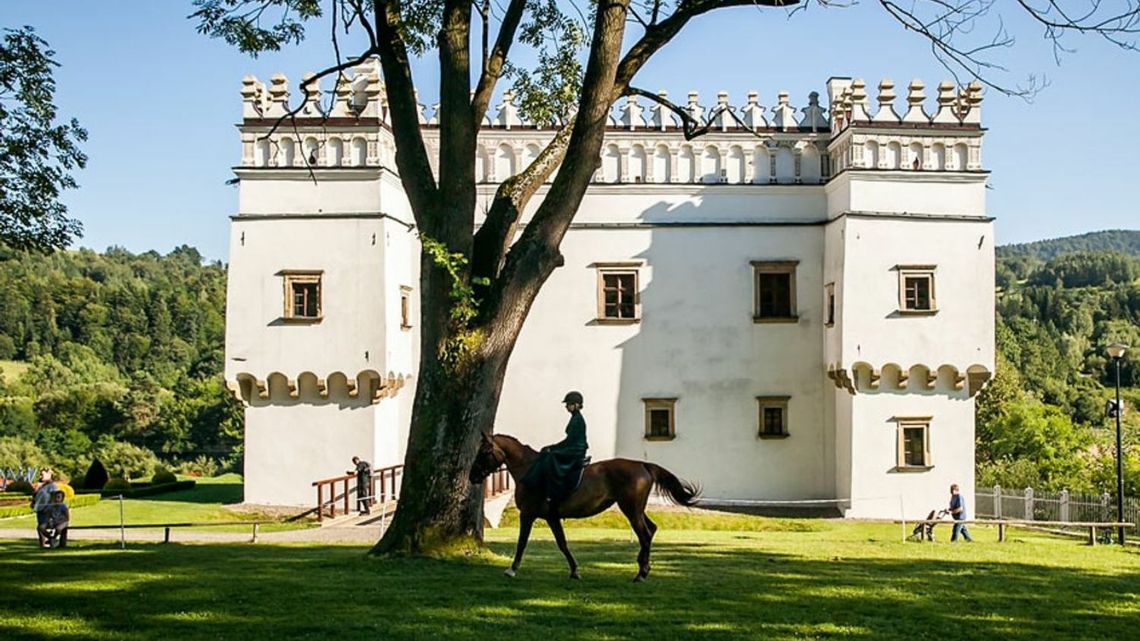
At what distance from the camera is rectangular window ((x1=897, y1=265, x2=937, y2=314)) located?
1025 inches

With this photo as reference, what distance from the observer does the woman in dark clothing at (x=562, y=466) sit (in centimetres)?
1055

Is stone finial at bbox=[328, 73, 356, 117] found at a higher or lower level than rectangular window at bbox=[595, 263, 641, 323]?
higher

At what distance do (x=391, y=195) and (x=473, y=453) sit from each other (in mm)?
14934

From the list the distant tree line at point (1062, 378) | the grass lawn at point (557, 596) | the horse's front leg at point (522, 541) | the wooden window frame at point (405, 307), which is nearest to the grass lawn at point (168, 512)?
the wooden window frame at point (405, 307)

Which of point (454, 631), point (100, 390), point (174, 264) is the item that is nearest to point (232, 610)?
point (454, 631)

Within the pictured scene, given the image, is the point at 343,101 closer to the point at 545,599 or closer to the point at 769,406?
the point at 769,406

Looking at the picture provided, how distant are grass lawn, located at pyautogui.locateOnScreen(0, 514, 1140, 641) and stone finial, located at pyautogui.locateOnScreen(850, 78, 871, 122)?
14.3 meters

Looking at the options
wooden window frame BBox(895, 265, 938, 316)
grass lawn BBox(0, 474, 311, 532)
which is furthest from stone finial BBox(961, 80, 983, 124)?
grass lawn BBox(0, 474, 311, 532)

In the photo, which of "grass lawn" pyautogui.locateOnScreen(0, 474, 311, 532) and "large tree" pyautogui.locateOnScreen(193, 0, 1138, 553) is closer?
"large tree" pyautogui.locateOnScreen(193, 0, 1138, 553)

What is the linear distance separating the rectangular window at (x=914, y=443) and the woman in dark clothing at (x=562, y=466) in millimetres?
16969

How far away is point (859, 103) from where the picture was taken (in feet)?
87.1

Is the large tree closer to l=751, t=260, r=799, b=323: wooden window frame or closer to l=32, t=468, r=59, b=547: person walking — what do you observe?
l=32, t=468, r=59, b=547: person walking

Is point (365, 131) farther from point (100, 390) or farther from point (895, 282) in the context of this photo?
point (100, 390)

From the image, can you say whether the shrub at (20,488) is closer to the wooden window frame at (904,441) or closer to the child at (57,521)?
the child at (57,521)
